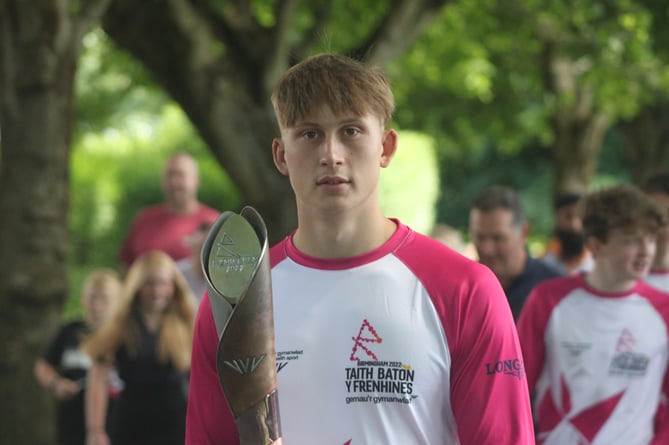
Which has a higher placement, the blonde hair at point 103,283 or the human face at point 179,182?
the human face at point 179,182

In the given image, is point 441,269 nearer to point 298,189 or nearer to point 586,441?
point 298,189

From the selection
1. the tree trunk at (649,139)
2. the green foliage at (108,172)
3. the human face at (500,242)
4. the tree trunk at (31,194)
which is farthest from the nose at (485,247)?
the tree trunk at (649,139)

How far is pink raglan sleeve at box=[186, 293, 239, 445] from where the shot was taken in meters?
3.16

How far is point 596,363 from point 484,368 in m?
2.72

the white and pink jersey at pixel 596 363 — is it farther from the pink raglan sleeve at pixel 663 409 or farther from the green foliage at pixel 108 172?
the green foliage at pixel 108 172

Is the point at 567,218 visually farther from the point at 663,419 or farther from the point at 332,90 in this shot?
the point at 332,90

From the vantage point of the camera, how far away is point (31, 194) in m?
10.0

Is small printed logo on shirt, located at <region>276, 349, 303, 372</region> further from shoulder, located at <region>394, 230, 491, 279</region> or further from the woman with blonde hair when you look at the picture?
the woman with blonde hair

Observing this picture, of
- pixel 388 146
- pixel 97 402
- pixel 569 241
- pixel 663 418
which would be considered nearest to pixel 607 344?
pixel 663 418

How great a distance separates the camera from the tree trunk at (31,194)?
32.1 feet

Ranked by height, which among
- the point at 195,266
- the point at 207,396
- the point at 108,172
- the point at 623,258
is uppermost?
the point at 108,172

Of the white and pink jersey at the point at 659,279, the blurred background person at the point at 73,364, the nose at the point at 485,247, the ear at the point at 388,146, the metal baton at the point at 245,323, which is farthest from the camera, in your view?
the blurred background person at the point at 73,364

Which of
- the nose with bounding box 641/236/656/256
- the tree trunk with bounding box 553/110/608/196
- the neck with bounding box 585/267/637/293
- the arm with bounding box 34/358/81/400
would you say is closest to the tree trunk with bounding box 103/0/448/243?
the arm with bounding box 34/358/81/400

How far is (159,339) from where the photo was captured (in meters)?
8.15
